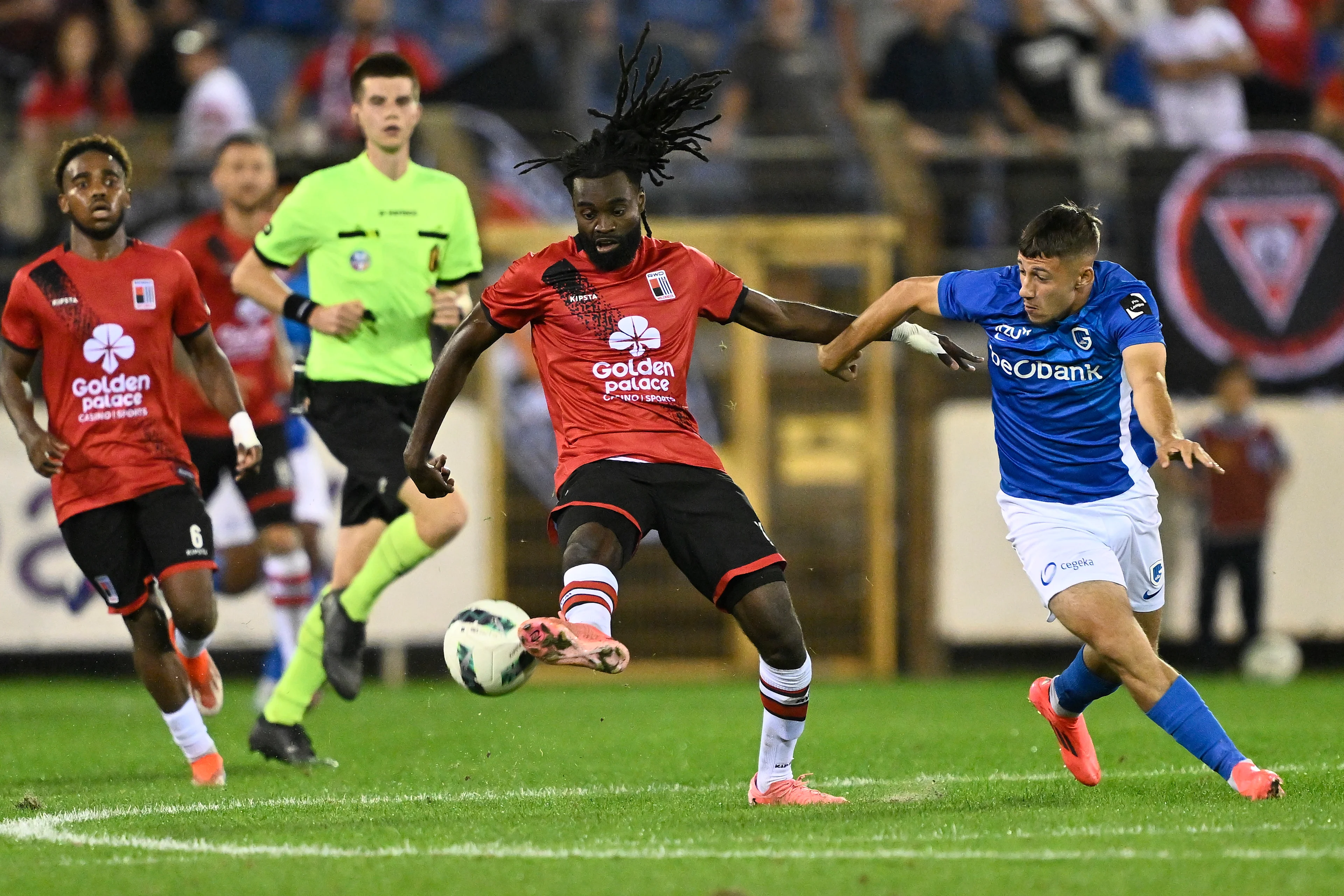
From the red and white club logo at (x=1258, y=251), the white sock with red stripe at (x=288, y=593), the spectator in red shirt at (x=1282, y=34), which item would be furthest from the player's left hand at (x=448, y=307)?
the spectator in red shirt at (x=1282, y=34)

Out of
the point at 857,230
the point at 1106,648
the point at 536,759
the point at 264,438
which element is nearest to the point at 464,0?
the point at 857,230

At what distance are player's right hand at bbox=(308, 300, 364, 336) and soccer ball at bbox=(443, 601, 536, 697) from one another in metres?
2.36

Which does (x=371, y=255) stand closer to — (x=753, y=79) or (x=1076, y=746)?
(x=1076, y=746)

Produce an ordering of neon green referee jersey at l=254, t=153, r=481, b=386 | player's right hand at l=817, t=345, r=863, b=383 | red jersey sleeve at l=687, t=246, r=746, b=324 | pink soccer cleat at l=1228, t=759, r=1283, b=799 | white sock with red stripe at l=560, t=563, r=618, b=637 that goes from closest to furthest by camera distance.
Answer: white sock with red stripe at l=560, t=563, r=618, b=637, pink soccer cleat at l=1228, t=759, r=1283, b=799, red jersey sleeve at l=687, t=246, r=746, b=324, player's right hand at l=817, t=345, r=863, b=383, neon green referee jersey at l=254, t=153, r=481, b=386

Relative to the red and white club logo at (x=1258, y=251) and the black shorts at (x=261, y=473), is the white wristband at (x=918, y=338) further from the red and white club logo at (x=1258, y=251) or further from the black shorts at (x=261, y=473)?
the red and white club logo at (x=1258, y=251)

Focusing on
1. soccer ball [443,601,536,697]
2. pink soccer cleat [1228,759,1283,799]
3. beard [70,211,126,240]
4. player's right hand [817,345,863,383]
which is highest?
beard [70,211,126,240]

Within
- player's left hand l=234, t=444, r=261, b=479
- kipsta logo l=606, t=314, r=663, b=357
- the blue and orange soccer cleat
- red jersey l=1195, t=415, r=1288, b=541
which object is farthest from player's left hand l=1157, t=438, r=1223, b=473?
red jersey l=1195, t=415, r=1288, b=541

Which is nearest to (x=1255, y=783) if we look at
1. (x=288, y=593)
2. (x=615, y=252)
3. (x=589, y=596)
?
(x=589, y=596)

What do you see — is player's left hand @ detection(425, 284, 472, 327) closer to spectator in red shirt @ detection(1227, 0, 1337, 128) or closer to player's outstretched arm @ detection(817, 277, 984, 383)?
player's outstretched arm @ detection(817, 277, 984, 383)

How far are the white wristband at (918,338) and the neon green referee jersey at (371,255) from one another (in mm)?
2386

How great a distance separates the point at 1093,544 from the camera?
255 inches

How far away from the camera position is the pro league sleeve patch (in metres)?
6.40

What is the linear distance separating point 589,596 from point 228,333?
4754 millimetres

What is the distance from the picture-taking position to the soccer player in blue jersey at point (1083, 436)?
6289mm
